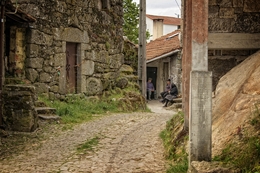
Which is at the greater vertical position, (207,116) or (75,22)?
(75,22)

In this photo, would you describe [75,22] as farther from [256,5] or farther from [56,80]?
[256,5]

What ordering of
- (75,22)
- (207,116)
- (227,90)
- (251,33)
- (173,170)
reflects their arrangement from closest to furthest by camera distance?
(207,116) < (173,170) < (227,90) < (251,33) < (75,22)

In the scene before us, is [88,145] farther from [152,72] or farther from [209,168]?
[152,72]

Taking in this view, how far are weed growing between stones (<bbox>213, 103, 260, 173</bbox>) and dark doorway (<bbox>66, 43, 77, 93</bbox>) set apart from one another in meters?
7.57

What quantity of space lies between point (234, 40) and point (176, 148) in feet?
6.43

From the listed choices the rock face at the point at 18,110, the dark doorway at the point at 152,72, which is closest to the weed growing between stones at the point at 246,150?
the rock face at the point at 18,110

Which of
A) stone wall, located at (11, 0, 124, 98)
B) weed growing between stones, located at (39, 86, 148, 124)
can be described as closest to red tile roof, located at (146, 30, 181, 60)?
weed growing between stones, located at (39, 86, 148, 124)

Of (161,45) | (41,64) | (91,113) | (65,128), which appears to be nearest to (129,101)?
(91,113)

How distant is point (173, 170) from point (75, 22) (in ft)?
24.8

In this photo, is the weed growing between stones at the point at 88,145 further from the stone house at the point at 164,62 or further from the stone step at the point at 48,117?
the stone house at the point at 164,62

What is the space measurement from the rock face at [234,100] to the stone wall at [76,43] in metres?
5.66

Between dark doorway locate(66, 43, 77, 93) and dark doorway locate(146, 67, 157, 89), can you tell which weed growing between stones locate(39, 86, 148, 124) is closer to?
dark doorway locate(66, 43, 77, 93)

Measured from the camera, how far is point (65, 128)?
8555mm

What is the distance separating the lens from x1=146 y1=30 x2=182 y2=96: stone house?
20.8 metres
